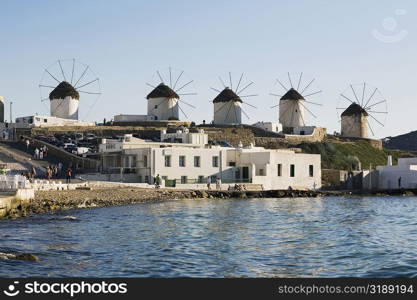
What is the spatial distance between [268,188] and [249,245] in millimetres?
37491

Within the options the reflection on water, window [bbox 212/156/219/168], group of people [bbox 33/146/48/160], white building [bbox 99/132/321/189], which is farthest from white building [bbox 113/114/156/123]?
the reflection on water

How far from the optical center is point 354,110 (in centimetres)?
10938

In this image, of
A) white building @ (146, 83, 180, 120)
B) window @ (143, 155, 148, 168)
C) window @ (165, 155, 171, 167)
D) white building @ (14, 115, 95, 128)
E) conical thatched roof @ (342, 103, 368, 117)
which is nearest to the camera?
window @ (165, 155, 171, 167)

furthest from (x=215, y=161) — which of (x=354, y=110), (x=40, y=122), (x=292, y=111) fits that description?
(x=354, y=110)

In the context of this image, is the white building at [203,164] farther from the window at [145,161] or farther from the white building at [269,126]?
the white building at [269,126]

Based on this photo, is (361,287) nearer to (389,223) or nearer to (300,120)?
(389,223)

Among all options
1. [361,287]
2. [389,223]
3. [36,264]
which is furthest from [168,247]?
[389,223]

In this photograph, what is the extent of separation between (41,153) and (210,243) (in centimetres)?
3685

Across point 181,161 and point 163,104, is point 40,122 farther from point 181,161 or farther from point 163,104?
point 181,161

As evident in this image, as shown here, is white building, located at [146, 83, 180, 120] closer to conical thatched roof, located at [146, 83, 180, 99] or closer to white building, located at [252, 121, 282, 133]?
conical thatched roof, located at [146, 83, 180, 99]

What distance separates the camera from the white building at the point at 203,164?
183 feet

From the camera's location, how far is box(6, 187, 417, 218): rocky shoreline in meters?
37.0

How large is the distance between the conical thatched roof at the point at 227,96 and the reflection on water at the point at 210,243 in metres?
61.6

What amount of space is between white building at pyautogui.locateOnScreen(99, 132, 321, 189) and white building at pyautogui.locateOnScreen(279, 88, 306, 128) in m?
37.5
